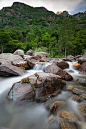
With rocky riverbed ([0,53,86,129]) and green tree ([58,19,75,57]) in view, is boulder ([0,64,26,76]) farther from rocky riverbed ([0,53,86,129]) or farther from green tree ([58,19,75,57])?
green tree ([58,19,75,57])

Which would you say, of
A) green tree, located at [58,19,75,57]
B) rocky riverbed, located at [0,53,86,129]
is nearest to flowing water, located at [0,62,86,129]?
rocky riverbed, located at [0,53,86,129]

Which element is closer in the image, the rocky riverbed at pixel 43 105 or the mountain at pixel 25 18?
the rocky riverbed at pixel 43 105

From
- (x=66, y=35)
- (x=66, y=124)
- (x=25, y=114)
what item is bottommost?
(x=25, y=114)

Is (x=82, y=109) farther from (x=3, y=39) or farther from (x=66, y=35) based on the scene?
(x=66, y=35)

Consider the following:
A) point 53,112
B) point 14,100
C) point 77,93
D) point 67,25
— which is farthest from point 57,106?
point 67,25

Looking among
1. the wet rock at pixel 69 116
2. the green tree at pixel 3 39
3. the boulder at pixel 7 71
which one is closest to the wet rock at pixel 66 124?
the wet rock at pixel 69 116

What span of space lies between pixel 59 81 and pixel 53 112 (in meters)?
1.77

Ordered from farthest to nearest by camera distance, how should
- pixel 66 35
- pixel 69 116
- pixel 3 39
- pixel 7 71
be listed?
1. pixel 66 35
2. pixel 3 39
3. pixel 7 71
4. pixel 69 116

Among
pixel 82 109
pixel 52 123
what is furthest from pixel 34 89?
pixel 82 109

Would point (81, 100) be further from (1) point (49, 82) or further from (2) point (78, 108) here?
(1) point (49, 82)

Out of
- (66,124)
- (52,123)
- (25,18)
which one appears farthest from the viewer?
(25,18)

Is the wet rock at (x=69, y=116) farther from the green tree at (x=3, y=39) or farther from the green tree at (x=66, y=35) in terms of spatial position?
the green tree at (x=66, y=35)

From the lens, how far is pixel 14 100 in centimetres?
→ 319

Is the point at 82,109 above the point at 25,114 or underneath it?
above
